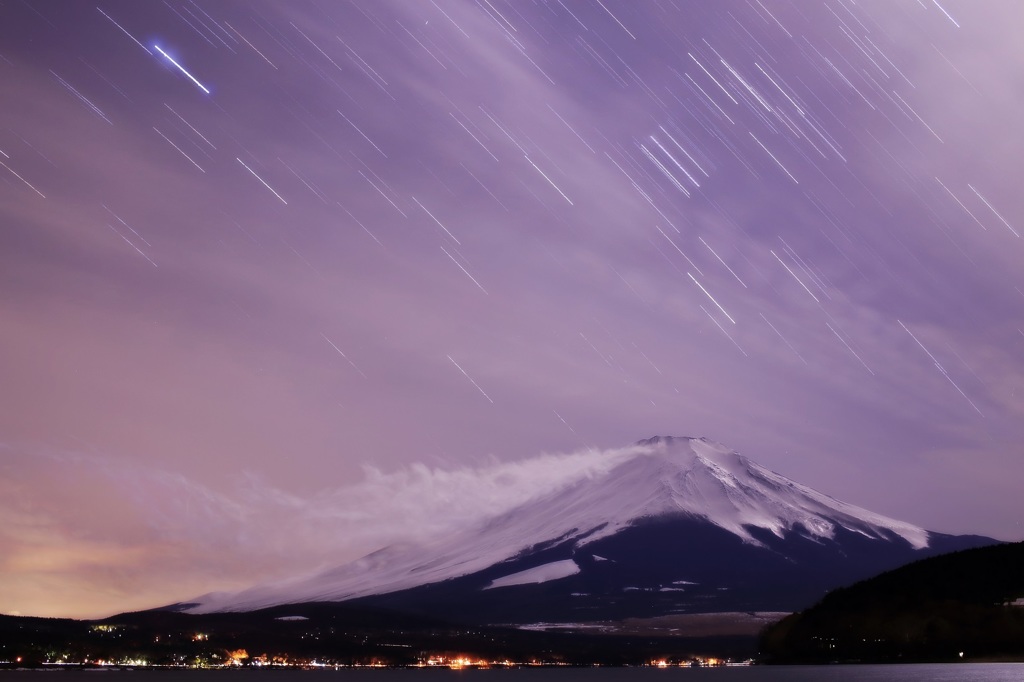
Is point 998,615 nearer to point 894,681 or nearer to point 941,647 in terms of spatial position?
point 941,647

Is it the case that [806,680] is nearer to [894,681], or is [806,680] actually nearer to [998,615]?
[894,681]

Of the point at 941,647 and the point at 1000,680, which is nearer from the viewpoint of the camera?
the point at 1000,680

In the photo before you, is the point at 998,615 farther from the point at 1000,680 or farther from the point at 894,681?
the point at 1000,680

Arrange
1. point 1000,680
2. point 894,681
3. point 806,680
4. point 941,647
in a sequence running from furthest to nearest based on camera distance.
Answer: point 941,647 < point 806,680 < point 894,681 < point 1000,680

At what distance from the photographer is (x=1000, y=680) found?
14050 cm

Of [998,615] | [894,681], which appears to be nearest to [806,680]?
[894,681]

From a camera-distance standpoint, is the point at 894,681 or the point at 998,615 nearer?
the point at 894,681

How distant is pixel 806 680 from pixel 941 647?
32814 mm

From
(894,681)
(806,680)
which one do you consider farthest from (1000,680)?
(806,680)

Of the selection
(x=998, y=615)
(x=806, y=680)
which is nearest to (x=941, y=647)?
(x=998, y=615)

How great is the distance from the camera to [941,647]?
19975 cm

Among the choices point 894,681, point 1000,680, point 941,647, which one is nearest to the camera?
point 1000,680

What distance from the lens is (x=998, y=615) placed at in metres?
195

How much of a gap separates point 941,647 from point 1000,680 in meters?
62.8
